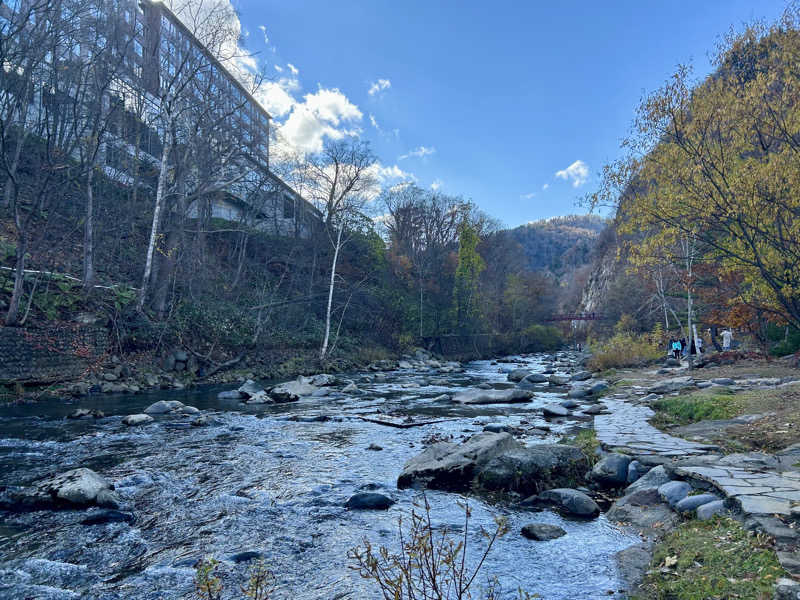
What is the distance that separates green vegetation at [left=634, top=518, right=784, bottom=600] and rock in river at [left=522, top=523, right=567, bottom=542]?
32.8 inches

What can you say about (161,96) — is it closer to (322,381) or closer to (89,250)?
(89,250)

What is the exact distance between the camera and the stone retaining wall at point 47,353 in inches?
486

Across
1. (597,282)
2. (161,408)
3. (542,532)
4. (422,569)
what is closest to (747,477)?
(542,532)

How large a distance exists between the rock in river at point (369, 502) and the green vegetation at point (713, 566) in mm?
2558

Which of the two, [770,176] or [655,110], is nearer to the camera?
[770,176]

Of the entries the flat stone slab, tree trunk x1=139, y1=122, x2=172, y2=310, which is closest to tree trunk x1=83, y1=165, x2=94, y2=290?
tree trunk x1=139, y1=122, x2=172, y2=310

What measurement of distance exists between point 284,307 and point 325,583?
24473mm

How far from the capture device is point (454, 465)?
5.67m

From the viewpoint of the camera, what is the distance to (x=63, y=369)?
44.3ft

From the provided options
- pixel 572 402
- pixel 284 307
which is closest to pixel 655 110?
pixel 572 402

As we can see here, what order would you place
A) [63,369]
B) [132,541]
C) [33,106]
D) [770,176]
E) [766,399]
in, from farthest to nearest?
[33,106]
[63,369]
[766,399]
[770,176]
[132,541]

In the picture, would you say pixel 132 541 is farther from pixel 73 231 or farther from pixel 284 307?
pixel 284 307

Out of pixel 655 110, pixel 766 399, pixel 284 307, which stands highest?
pixel 655 110

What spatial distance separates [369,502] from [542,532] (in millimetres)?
1797
